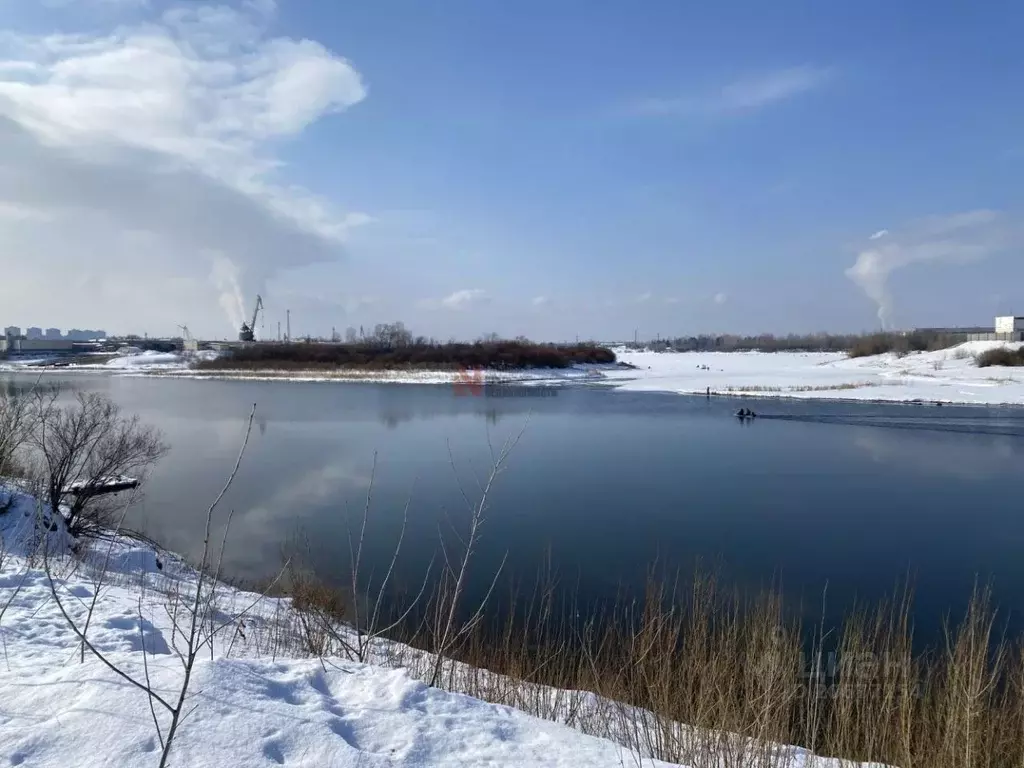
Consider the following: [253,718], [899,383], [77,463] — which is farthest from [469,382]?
[253,718]

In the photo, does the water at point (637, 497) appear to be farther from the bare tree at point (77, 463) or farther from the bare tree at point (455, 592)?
the bare tree at point (77, 463)

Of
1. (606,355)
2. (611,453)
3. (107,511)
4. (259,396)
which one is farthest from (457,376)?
(107,511)

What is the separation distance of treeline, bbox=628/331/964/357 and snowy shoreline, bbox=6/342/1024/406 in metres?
3.40

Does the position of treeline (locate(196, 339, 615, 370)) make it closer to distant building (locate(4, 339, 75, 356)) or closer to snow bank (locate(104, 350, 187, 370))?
snow bank (locate(104, 350, 187, 370))

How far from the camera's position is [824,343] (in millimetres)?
105250

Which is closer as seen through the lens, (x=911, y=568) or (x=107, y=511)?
(x=911, y=568)

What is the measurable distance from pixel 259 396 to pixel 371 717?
28.2 metres

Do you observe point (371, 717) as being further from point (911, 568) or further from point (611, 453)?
point (611, 453)

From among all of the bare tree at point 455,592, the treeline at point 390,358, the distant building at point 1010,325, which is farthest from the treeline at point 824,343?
the bare tree at point 455,592

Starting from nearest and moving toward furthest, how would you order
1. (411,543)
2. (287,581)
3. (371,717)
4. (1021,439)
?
(371,717), (287,581), (411,543), (1021,439)

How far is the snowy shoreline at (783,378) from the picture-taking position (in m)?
28.2

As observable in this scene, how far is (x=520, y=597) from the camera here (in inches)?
239

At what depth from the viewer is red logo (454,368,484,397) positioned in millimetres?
32431

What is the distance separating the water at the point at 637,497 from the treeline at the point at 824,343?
3757 cm
